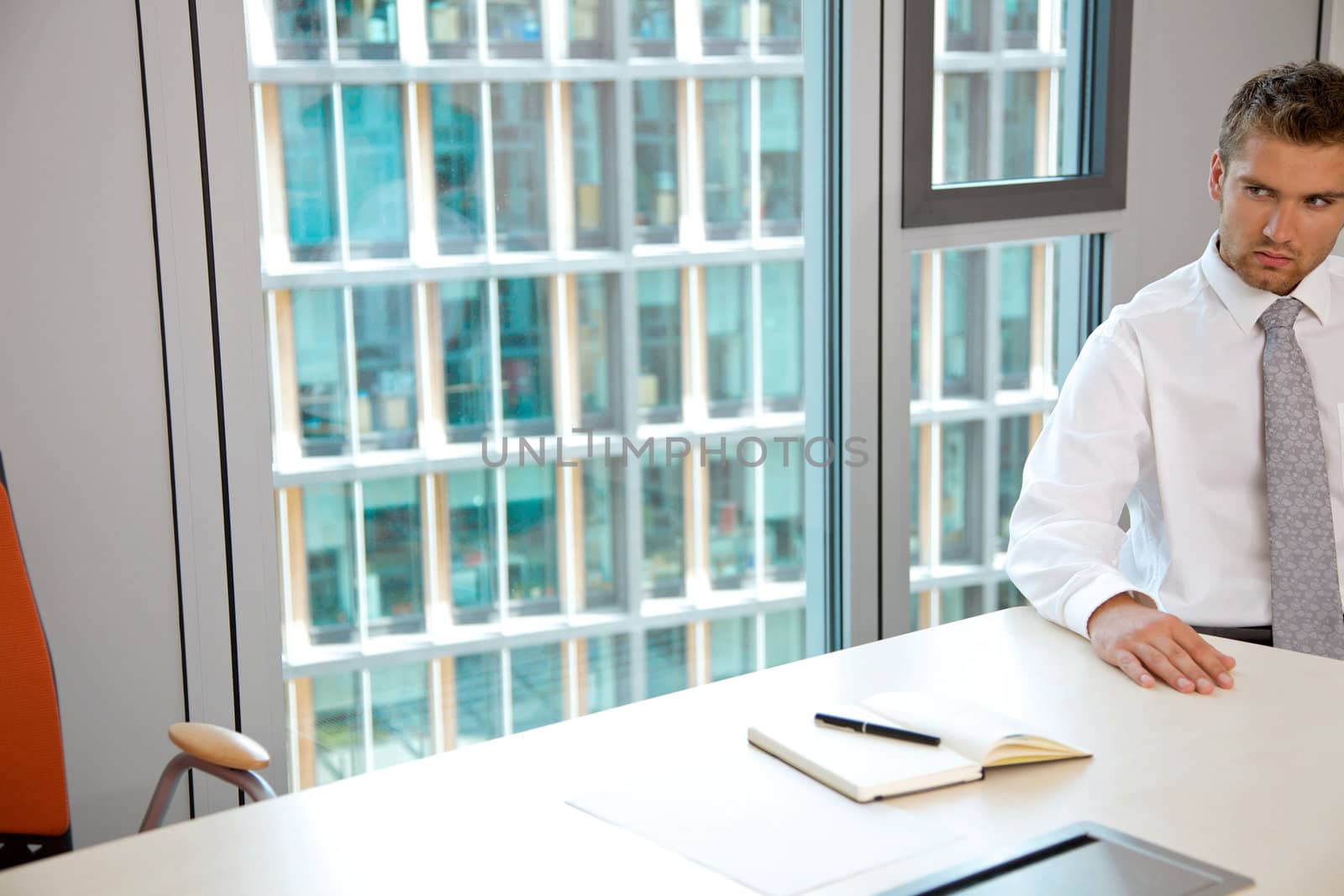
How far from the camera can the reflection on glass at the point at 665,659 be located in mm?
2795

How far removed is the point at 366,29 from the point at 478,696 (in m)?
1.33

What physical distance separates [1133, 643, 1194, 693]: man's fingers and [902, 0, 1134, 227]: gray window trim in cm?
138

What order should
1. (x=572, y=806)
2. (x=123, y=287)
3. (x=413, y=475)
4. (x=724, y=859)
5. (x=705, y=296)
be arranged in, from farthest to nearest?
(x=705, y=296), (x=413, y=475), (x=123, y=287), (x=572, y=806), (x=724, y=859)

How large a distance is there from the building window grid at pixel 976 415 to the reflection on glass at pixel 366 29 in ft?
4.21

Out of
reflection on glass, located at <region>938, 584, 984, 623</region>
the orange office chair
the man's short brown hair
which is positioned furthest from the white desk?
reflection on glass, located at <region>938, 584, 984, 623</region>

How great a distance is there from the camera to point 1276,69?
6.82ft

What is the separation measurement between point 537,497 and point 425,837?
1.47 m

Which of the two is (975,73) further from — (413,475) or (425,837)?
(425,837)

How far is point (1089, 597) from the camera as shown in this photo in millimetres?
1668

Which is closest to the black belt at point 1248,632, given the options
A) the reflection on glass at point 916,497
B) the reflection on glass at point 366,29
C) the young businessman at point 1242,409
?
the young businessman at point 1242,409

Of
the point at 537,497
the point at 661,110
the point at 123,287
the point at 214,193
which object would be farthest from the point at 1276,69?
the point at 123,287

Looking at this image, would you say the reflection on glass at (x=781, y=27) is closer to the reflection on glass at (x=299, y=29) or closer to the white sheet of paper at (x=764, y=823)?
the reflection on glass at (x=299, y=29)

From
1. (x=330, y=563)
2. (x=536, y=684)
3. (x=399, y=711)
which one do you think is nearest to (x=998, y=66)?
(x=536, y=684)

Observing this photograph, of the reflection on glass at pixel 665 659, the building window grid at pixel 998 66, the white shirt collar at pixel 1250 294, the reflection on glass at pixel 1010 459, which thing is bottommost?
the reflection on glass at pixel 665 659
